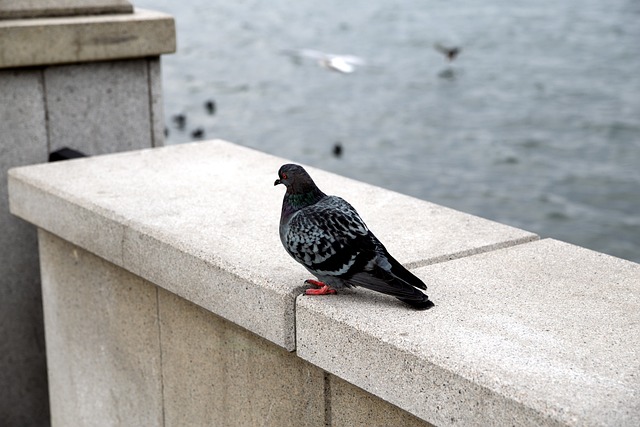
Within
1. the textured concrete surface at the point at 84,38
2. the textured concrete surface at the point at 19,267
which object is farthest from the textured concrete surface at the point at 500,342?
the textured concrete surface at the point at 84,38

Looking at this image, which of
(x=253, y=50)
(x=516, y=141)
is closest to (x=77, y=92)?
(x=516, y=141)

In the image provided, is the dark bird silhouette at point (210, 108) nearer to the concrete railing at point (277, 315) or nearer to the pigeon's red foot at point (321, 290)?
the concrete railing at point (277, 315)

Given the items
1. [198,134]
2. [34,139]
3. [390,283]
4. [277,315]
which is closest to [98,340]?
[34,139]

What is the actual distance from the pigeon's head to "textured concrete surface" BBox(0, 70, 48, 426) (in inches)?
108

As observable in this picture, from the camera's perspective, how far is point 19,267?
5.59m

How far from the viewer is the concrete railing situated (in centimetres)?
279

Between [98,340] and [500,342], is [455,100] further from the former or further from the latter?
[500,342]

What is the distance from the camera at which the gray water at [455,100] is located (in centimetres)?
1692

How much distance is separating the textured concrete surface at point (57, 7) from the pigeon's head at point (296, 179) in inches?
118

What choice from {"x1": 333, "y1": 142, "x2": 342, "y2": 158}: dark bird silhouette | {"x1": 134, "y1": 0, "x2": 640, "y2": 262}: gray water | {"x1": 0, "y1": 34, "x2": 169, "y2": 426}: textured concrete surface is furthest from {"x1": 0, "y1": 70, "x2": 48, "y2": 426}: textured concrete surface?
{"x1": 333, "y1": 142, "x2": 342, "y2": 158}: dark bird silhouette

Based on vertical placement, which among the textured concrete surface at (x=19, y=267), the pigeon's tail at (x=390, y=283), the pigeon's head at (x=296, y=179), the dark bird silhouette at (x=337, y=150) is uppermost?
the pigeon's head at (x=296, y=179)

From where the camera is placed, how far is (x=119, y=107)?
6027 mm

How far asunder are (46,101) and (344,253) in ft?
10.3

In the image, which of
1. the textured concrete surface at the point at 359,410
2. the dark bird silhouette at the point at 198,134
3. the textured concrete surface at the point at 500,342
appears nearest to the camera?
the textured concrete surface at the point at 500,342
